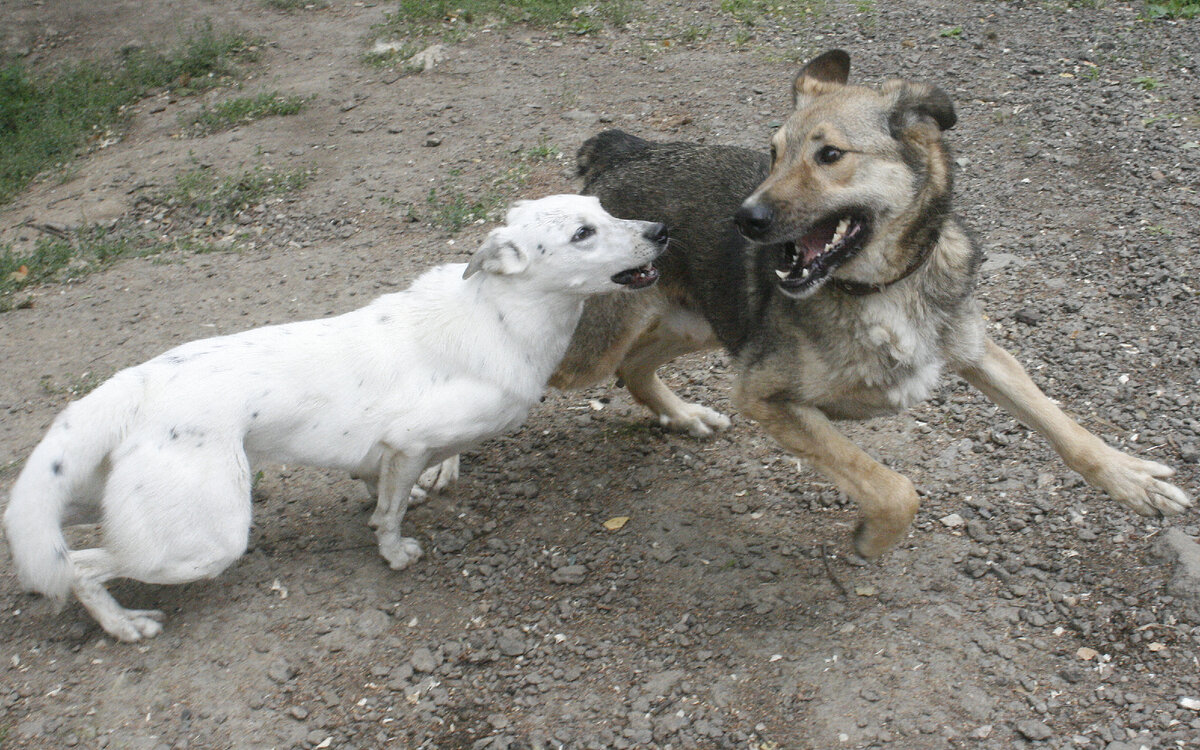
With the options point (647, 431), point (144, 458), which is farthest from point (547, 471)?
point (144, 458)

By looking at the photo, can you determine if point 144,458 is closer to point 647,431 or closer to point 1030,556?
point 647,431

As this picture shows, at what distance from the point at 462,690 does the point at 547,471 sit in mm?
1386

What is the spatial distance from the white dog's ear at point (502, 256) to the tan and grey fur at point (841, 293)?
0.70 m

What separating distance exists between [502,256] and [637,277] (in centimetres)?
56

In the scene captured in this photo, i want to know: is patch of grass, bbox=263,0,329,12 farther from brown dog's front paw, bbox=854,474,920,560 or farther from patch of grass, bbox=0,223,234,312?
brown dog's front paw, bbox=854,474,920,560

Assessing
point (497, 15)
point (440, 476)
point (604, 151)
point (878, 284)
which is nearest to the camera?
point (878, 284)

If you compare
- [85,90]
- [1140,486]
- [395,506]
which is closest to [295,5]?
[85,90]

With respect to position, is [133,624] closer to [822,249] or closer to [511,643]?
[511,643]

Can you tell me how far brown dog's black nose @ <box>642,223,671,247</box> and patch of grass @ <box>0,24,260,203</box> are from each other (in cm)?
645

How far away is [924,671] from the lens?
351 centimetres

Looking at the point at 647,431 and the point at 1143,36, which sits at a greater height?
the point at 1143,36

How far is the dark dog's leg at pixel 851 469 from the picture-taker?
12.2 feet

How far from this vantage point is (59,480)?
358cm

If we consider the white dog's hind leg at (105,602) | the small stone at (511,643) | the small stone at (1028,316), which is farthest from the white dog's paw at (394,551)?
the small stone at (1028,316)
